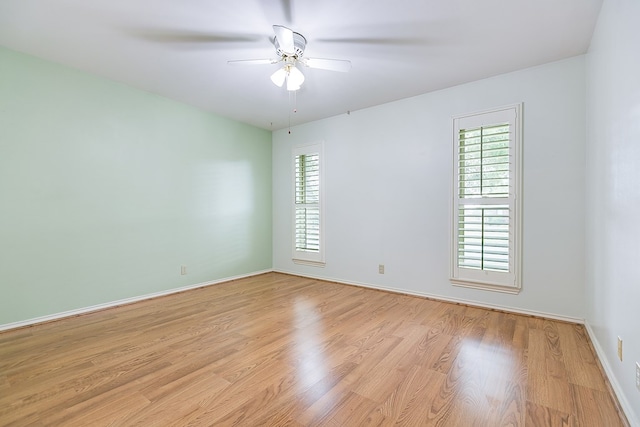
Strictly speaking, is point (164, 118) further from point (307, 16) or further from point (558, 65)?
point (558, 65)

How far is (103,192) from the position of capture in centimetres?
330

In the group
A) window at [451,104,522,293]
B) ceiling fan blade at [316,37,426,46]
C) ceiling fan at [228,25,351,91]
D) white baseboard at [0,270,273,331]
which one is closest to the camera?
ceiling fan at [228,25,351,91]

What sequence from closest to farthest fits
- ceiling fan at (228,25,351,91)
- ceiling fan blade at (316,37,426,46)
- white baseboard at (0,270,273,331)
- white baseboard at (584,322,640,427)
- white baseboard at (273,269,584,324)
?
1. white baseboard at (584,322,640,427)
2. ceiling fan at (228,25,351,91)
3. ceiling fan blade at (316,37,426,46)
4. white baseboard at (0,270,273,331)
5. white baseboard at (273,269,584,324)

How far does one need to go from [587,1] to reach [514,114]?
112cm

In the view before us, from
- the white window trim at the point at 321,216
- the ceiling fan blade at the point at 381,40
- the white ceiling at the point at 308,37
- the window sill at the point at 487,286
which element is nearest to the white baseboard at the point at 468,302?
the window sill at the point at 487,286

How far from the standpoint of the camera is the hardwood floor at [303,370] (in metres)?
1.57

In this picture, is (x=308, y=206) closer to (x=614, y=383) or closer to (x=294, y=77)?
(x=294, y=77)

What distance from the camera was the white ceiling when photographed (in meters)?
2.14

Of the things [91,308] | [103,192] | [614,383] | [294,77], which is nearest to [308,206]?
[294,77]

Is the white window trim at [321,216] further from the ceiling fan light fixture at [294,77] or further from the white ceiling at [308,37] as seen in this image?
the ceiling fan light fixture at [294,77]

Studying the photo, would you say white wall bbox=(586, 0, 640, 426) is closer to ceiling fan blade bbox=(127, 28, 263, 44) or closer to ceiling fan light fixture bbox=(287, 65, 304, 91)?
ceiling fan light fixture bbox=(287, 65, 304, 91)

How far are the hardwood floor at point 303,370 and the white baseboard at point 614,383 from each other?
0.06 m

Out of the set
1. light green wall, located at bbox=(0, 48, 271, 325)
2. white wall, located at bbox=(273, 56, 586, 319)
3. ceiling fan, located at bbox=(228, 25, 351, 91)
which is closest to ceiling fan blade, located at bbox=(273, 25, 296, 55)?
ceiling fan, located at bbox=(228, 25, 351, 91)

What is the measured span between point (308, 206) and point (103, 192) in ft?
8.94
